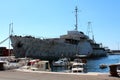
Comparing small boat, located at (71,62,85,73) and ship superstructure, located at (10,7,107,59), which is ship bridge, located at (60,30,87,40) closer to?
ship superstructure, located at (10,7,107,59)

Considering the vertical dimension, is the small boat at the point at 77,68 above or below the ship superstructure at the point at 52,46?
below

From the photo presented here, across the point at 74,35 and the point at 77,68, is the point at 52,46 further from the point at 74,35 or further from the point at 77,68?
the point at 77,68

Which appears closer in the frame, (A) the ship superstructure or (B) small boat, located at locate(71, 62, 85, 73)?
(B) small boat, located at locate(71, 62, 85, 73)

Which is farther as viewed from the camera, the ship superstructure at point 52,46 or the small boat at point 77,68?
the ship superstructure at point 52,46

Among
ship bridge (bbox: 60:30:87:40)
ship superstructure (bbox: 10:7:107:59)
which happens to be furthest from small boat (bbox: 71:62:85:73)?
ship bridge (bbox: 60:30:87:40)

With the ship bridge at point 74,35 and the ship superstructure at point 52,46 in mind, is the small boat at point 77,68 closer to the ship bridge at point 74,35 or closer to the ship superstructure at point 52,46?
the ship superstructure at point 52,46

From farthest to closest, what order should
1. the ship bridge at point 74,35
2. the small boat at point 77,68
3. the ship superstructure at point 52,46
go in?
1. the ship bridge at point 74,35
2. the ship superstructure at point 52,46
3. the small boat at point 77,68

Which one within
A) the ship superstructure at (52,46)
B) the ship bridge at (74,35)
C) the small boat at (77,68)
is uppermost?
the ship bridge at (74,35)

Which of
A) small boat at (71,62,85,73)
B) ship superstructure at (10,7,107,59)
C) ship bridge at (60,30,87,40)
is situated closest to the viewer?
small boat at (71,62,85,73)

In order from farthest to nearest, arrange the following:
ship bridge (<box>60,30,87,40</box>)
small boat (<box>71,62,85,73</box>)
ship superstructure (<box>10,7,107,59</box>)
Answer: ship bridge (<box>60,30,87,40</box>)
ship superstructure (<box>10,7,107,59</box>)
small boat (<box>71,62,85,73</box>)

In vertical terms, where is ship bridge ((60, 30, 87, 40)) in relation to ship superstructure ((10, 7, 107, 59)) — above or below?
above

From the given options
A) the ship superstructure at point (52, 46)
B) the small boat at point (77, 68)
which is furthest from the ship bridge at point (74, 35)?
the small boat at point (77, 68)

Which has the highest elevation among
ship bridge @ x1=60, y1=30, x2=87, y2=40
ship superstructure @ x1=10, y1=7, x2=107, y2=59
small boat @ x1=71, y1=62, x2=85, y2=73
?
ship bridge @ x1=60, y1=30, x2=87, y2=40

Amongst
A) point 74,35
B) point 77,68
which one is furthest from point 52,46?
point 77,68
